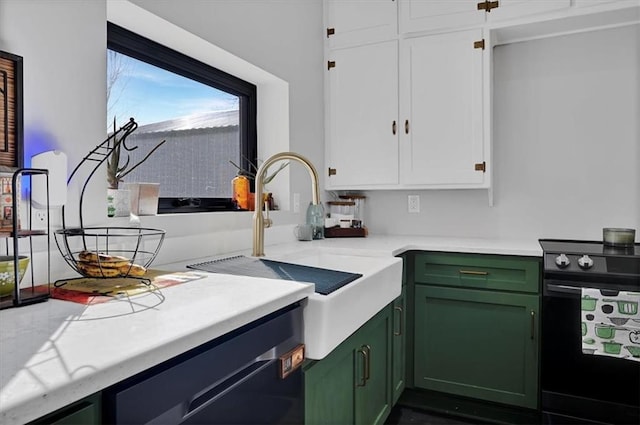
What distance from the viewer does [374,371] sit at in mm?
1702

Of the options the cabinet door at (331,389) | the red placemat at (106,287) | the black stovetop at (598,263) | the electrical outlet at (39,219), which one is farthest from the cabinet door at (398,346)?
the electrical outlet at (39,219)

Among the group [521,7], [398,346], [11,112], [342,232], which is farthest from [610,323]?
[11,112]

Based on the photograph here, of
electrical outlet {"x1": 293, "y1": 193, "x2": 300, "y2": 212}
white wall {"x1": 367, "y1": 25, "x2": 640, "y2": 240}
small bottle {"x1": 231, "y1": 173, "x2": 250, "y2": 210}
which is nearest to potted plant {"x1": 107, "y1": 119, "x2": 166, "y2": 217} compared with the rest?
small bottle {"x1": 231, "y1": 173, "x2": 250, "y2": 210}

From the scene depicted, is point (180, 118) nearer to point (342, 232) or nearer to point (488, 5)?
point (342, 232)

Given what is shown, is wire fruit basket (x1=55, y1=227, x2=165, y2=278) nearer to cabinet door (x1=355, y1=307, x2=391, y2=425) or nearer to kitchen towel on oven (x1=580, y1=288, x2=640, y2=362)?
cabinet door (x1=355, y1=307, x2=391, y2=425)

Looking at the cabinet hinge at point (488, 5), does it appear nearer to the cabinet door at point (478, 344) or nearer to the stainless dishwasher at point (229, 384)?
the cabinet door at point (478, 344)

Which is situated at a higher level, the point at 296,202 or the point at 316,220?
the point at 296,202

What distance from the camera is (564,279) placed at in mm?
1903

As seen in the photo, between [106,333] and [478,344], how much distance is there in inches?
74.5

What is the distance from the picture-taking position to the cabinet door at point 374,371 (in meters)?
1.54

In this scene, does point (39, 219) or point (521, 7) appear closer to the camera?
point (39, 219)

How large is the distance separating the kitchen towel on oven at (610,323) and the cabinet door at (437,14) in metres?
1.55

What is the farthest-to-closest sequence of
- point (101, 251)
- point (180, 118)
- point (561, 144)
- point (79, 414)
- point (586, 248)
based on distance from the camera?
point (561, 144) < point (586, 248) < point (180, 118) < point (101, 251) < point (79, 414)

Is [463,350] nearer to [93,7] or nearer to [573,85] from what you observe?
[573,85]
